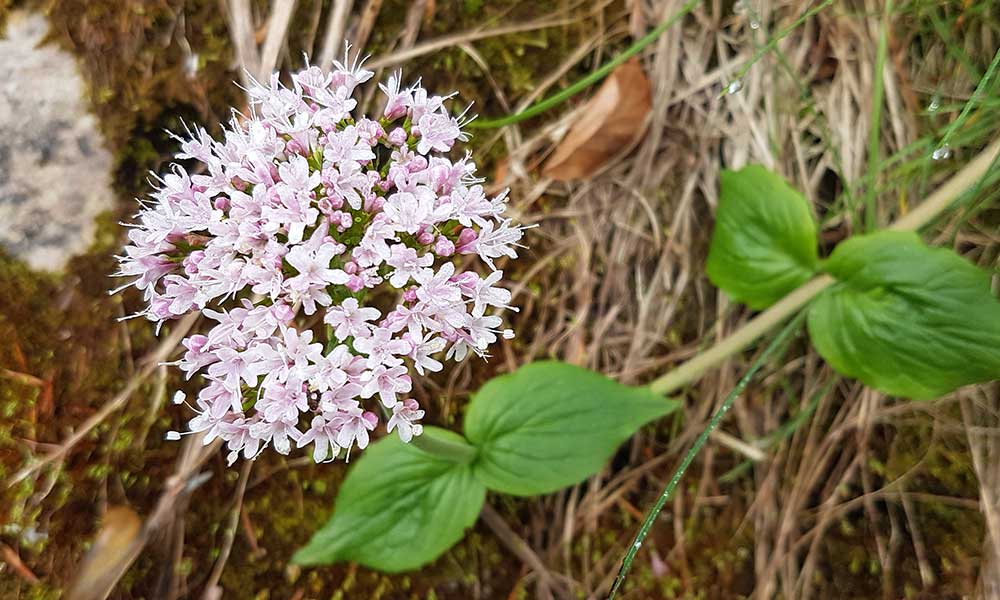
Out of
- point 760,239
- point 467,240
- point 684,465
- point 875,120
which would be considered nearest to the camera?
point 467,240

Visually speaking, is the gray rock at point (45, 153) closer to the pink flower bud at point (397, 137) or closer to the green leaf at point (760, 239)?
the pink flower bud at point (397, 137)

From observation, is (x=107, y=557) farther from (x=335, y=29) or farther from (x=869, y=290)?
(x=869, y=290)

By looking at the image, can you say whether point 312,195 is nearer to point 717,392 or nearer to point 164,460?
point 164,460

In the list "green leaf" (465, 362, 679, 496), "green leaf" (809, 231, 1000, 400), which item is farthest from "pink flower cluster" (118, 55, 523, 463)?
"green leaf" (809, 231, 1000, 400)

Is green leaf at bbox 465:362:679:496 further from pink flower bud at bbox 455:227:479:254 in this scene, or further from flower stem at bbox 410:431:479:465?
pink flower bud at bbox 455:227:479:254

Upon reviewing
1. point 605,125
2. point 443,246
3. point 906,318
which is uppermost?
point 443,246

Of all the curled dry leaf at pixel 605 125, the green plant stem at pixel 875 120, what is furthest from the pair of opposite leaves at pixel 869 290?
the curled dry leaf at pixel 605 125

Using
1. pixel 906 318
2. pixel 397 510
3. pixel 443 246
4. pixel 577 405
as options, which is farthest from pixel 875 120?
pixel 397 510
